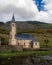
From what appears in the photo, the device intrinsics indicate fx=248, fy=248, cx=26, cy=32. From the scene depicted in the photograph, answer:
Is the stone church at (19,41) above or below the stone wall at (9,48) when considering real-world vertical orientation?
above

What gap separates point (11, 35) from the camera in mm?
103625

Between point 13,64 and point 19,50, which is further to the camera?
point 19,50

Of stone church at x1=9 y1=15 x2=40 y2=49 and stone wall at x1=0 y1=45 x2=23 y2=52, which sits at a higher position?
stone church at x1=9 y1=15 x2=40 y2=49

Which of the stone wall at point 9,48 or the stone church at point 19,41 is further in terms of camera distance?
the stone church at point 19,41

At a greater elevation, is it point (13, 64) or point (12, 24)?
point (12, 24)

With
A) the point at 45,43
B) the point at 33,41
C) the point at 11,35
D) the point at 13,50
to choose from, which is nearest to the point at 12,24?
the point at 11,35

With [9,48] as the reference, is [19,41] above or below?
above

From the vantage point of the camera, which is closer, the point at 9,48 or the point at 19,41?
the point at 9,48

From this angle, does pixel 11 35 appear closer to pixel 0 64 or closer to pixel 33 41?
pixel 33 41

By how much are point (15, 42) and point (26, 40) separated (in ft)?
21.3

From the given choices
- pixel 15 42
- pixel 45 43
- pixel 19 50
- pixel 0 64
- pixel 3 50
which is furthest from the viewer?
pixel 45 43

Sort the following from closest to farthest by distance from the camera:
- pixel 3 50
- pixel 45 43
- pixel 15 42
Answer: pixel 3 50, pixel 15 42, pixel 45 43

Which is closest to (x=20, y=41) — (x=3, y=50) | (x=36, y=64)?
(x=3, y=50)

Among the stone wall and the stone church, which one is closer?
the stone wall
